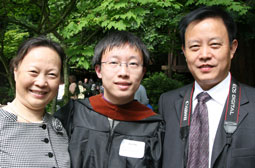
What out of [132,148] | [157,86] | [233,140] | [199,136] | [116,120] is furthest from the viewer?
[157,86]

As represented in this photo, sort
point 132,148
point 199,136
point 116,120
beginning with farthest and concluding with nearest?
1. point 116,120
2. point 132,148
3. point 199,136

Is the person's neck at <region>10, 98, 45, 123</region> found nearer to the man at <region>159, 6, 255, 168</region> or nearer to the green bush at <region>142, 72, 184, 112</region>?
the man at <region>159, 6, 255, 168</region>

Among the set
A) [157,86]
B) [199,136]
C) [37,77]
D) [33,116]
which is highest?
[37,77]

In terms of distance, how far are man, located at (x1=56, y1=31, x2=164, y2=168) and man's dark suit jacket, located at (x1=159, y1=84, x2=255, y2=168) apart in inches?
4.0

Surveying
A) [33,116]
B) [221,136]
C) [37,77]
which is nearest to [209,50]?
[221,136]

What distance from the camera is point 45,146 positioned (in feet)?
6.06

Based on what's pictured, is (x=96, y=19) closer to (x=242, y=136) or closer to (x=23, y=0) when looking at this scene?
(x=23, y=0)

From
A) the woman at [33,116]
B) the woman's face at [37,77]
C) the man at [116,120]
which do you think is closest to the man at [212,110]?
the man at [116,120]

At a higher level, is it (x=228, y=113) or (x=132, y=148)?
(x=228, y=113)

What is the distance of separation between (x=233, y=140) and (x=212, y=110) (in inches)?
11.3

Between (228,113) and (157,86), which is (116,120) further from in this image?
(157,86)

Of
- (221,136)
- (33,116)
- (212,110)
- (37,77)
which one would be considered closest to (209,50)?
(212,110)

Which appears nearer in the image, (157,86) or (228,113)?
(228,113)

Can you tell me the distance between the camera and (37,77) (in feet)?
6.11
